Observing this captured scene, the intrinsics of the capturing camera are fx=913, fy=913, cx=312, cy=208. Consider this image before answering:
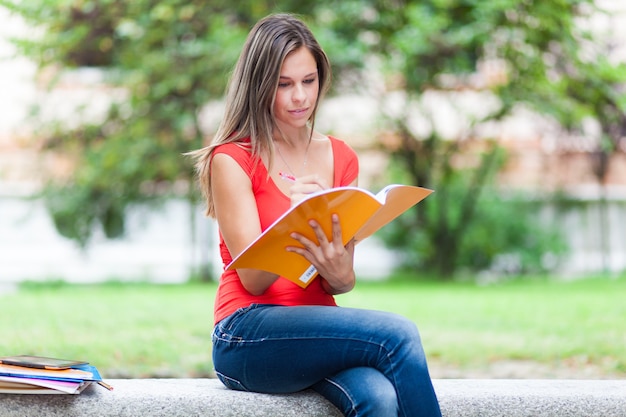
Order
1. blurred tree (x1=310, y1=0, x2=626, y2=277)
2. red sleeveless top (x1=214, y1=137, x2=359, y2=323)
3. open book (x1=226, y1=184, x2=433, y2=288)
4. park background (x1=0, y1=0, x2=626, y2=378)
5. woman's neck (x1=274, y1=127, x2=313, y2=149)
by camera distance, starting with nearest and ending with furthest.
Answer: open book (x1=226, y1=184, x2=433, y2=288) < red sleeveless top (x1=214, y1=137, x2=359, y2=323) < woman's neck (x1=274, y1=127, x2=313, y2=149) < park background (x1=0, y1=0, x2=626, y2=378) < blurred tree (x1=310, y1=0, x2=626, y2=277)

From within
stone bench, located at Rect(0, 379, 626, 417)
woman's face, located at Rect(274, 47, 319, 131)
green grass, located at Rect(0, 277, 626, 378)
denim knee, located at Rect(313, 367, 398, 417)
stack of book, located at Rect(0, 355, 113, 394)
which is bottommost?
green grass, located at Rect(0, 277, 626, 378)

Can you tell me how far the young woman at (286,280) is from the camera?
243cm

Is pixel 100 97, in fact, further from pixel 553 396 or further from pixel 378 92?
pixel 553 396

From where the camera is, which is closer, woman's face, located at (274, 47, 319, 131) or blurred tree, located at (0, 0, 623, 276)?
woman's face, located at (274, 47, 319, 131)

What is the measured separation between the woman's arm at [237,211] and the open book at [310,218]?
3.3 inches

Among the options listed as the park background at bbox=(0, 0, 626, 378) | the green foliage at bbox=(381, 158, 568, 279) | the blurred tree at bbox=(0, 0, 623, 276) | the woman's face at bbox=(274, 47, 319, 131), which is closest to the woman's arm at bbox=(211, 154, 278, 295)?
the woman's face at bbox=(274, 47, 319, 131)

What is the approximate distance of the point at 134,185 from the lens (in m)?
12.2

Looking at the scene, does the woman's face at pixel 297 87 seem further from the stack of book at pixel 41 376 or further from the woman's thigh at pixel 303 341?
the stack of book at pixel 41 376

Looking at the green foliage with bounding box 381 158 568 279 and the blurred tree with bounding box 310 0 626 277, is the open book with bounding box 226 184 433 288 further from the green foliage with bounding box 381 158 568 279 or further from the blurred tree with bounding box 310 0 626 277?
the green foliage with bounding box 381 158 568 279

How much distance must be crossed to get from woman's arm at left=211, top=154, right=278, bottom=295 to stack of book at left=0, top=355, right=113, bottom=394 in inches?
20.5

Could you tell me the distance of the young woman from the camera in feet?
7.96

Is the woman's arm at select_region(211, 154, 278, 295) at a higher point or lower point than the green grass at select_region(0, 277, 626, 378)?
higher

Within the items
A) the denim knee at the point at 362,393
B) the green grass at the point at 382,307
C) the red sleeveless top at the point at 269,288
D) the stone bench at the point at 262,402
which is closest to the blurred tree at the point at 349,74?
the green grass at the point at 382,307

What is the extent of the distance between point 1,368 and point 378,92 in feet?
31.1
